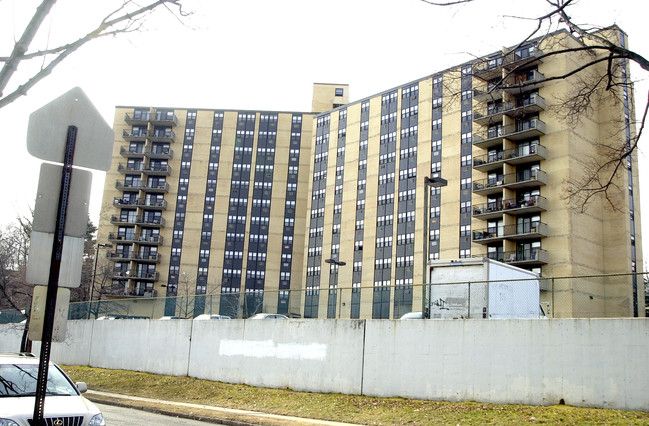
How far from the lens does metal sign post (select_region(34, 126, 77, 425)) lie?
15.9 ft

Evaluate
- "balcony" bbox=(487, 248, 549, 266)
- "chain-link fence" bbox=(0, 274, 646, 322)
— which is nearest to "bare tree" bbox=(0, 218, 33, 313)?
"chain-link fence" bbox=(0, 274, 646, 322)

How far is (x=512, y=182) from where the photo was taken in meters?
65.1

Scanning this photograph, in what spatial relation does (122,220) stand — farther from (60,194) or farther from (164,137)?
(60,194)

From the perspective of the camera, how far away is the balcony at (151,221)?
328 feet

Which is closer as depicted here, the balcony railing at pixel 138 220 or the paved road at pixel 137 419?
the paved road at pixel 137 419

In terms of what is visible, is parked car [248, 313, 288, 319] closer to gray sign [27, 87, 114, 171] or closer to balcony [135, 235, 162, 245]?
gray sign [27, 87, 114, 171]

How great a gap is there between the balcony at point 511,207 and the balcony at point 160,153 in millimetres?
55461

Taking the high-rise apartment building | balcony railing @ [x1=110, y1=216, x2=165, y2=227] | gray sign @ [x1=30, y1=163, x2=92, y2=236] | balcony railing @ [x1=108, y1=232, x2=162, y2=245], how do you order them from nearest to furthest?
gray sign @ [x1=30, y1=163, x2=92, y2=236], the high-rise apartment building, balcony railing @ [x1=108, y1=232, x2=162, y2=245], balcony railing @ [x1=110, y1=216, x2=165, y2=227]

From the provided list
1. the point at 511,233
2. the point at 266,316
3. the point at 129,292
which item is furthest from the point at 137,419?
the point at 129,292

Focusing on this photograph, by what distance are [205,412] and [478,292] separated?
9.47 m

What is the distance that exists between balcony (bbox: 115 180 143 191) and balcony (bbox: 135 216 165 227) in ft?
17.1

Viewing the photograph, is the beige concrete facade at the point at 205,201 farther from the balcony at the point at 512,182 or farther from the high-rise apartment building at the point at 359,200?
the balcony at the point at 512,182

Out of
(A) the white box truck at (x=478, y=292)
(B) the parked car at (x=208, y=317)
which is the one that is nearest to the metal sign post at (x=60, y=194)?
(A) the white box truck at (x=478, y=292)

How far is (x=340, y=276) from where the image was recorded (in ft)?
275
